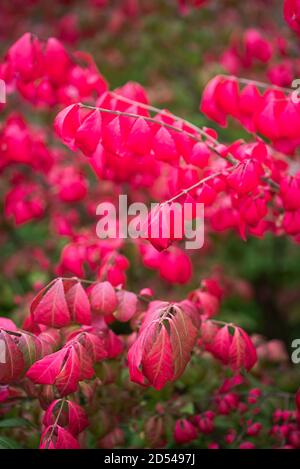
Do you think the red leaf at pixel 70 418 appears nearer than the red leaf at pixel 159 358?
No

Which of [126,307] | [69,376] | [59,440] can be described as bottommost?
[59,440]

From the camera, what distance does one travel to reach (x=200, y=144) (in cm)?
174

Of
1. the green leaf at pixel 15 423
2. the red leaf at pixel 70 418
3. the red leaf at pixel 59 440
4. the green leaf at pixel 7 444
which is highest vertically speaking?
the red leaf at pixel 70 418

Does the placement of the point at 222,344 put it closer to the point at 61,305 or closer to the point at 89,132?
the point at 61,305

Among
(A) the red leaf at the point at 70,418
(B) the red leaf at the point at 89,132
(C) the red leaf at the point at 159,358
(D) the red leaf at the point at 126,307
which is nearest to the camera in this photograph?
(C) the red leaf at the point at 159,358

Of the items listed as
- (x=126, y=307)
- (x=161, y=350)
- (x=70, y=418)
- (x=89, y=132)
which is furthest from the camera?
(x=126, y=307)

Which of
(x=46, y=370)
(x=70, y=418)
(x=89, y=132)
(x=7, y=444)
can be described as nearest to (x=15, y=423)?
(x=7, y=444)

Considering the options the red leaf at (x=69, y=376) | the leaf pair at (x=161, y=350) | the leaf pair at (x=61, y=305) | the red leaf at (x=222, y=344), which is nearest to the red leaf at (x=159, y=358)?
the leaf pair at (x=161, y=350)

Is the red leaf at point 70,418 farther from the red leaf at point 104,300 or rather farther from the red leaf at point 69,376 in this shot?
the red leaf at point 104,300

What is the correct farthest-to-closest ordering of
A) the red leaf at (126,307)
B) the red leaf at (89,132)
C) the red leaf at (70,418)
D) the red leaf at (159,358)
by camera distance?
the red leaf at (126,307), the red leaf at (89,132), the red leaf at (70,418), the red leaf at (159,358)

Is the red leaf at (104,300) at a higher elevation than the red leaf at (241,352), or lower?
higher

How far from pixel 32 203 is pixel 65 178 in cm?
23

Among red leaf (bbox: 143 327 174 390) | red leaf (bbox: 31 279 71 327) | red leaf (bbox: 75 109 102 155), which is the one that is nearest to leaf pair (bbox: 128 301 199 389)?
red leaf (bbox: 143 327 174 390)

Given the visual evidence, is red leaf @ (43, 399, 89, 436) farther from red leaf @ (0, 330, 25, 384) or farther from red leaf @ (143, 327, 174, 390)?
red leaf @ (143, 327, 174, 390)
